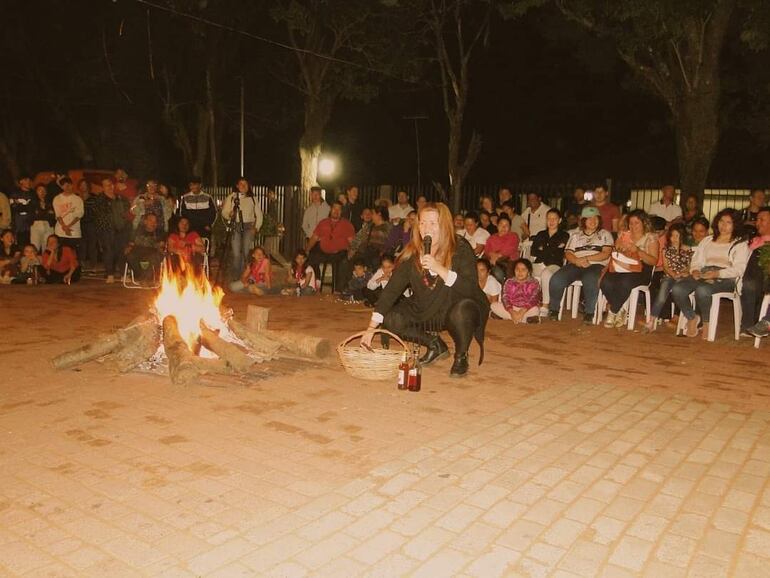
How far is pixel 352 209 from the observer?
584 inches

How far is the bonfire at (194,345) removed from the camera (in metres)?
6.38

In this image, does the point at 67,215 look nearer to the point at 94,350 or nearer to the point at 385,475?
the point at 94,350

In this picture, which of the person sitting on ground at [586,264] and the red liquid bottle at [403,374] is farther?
the person sitting on ground at [586,264]

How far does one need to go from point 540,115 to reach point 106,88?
1966 centimetres

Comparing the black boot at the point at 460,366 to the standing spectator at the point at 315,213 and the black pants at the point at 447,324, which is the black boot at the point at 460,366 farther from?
the standing spectator at the point at 315,213

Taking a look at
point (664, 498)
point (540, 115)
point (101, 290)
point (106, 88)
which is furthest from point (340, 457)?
point (540, 115)

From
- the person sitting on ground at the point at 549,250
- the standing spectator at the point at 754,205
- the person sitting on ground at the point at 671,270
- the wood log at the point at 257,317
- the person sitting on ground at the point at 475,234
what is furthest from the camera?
the person sitting on ground at the point at 475,234

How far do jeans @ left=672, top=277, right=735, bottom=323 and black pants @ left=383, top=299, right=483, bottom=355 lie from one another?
3983 mm

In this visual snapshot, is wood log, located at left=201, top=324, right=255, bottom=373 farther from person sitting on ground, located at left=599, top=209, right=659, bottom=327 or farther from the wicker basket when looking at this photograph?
person sitting on ground, located at left=599, top=209, right=659, bottom=327

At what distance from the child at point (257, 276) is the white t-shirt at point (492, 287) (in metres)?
4.28

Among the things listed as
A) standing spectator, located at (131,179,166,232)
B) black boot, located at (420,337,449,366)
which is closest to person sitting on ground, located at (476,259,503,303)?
black boot, located at (420,337,449,366)

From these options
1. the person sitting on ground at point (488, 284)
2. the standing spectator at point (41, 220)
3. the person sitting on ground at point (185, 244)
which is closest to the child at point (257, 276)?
the person sitting on ground at point (185, 244)

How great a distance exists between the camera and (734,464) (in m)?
4.52

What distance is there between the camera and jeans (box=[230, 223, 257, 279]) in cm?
1398
